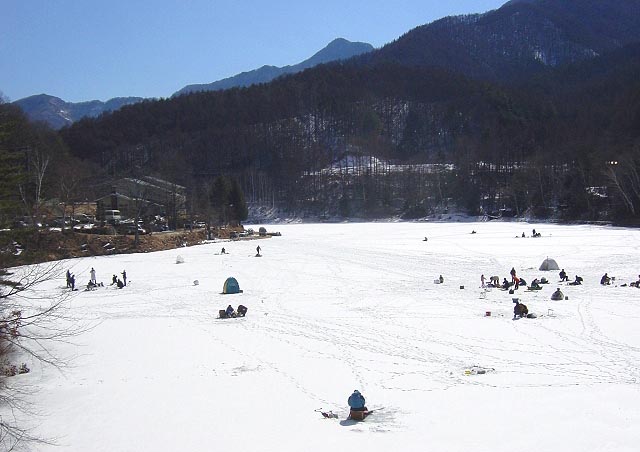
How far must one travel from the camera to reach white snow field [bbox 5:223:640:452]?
999cm

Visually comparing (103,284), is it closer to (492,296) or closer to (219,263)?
(219,263)

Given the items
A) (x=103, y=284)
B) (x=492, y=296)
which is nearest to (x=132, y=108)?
(x=103, y=284)

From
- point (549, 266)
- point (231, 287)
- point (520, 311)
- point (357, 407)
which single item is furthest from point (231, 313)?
point (549, 266)

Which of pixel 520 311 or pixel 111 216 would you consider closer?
pixel 520 311

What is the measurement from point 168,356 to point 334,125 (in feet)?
463

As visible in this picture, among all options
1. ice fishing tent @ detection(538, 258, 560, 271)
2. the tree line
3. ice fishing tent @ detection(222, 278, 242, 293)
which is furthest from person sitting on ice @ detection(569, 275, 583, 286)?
the tree line

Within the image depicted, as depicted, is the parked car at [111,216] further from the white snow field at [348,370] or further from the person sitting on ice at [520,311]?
the person sitting on ice at [520,311]

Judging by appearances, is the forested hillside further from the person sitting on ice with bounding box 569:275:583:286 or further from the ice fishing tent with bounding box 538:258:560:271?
the person sitting on ice with bounding box 569:275:583:286

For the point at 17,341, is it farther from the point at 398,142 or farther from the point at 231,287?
the point at 398,142

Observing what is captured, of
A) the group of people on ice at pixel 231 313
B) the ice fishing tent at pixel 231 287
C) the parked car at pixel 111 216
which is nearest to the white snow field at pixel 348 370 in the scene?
the group of people on ice at pixel 231 313

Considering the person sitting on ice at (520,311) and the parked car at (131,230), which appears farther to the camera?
the parked car at (131,230)

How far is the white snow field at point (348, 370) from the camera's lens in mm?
9992

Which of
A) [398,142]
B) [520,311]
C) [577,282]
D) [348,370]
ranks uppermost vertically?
[398,142]

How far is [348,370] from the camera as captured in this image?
1387 centimetres
